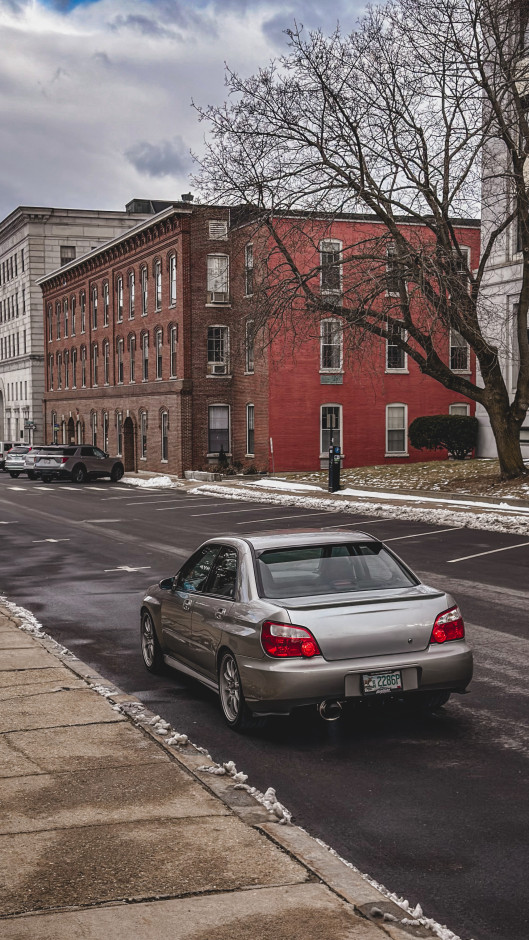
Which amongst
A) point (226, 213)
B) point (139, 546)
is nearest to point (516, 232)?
point (226, 213)

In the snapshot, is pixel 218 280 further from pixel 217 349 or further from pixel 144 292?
pixel 144 292

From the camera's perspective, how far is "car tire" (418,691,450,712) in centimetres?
839

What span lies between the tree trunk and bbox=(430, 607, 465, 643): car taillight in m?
23.2

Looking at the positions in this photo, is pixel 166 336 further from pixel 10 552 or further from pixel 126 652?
pixel 126 652

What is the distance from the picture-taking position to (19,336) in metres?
97.0

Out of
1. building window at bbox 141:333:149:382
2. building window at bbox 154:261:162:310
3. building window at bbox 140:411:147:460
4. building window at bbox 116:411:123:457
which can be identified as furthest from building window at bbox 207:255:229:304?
building window at bbox 116:411:123:457

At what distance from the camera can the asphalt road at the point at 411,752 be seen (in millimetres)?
5520

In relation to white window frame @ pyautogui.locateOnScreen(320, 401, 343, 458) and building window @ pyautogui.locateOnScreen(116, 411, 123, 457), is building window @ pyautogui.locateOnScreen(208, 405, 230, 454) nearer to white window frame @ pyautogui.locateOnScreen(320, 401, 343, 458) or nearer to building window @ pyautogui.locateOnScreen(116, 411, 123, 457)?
white window frame @ pyautogui.locateOnScreen(320, 401, 343, 458)

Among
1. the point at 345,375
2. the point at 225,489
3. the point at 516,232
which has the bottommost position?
the point at 225,489


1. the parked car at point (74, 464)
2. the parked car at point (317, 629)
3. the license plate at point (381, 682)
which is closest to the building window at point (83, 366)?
the parked car at point (74, 464)

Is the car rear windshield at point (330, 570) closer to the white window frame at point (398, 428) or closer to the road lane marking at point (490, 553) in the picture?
the road lane marking at point (490, 553)

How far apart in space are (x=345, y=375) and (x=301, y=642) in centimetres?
4337

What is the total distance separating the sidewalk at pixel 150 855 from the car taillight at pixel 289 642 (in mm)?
908

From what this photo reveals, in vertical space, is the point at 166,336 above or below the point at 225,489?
above
